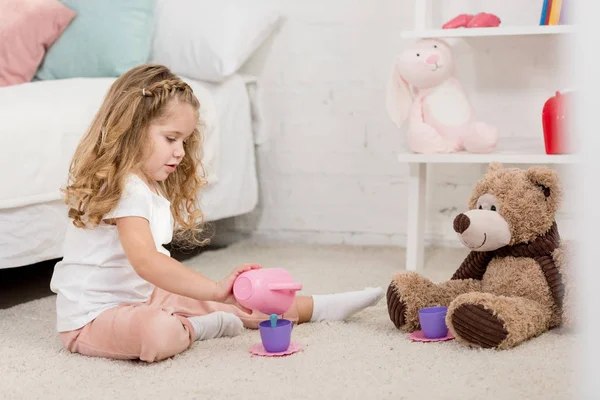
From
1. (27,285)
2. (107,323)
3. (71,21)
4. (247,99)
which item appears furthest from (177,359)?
(71,21)

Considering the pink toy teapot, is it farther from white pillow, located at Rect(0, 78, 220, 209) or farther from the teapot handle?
white pillow, located at Rect(0, 78, 220, 209)

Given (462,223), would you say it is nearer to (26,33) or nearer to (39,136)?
(39,136)

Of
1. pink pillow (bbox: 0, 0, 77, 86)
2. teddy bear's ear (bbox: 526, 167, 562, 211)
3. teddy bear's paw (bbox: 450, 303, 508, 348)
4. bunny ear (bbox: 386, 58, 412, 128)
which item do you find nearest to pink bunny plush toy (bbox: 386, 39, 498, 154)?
bunny ear (bbox: 386, 58, 412, 128)

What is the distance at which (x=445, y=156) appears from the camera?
6.01 feet

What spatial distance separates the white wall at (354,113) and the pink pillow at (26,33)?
0.54 m

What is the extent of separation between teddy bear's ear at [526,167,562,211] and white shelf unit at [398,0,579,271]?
0.36 meters

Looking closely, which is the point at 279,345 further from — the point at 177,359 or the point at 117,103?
the point at 117,103

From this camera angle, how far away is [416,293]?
4.54 ft

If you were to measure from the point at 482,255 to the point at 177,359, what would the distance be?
1.86ft

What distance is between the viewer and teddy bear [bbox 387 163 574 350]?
4.46 feet

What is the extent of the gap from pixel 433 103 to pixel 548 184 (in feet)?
1.81

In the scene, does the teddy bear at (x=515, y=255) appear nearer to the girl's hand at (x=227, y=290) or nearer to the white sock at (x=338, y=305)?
the white sock at (x=338, y=305)

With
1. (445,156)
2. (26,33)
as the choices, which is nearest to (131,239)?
(445,156)

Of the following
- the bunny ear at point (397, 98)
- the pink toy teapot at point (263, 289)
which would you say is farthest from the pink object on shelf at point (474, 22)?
the pink toy teapot at point (263, 289)
